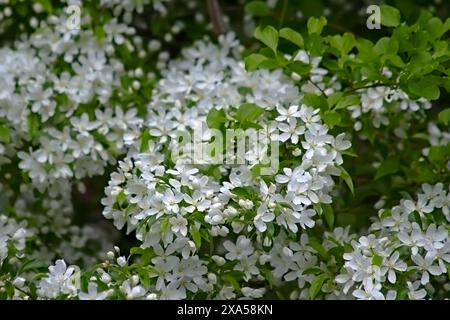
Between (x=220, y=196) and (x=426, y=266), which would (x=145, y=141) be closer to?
(x=220, y=196)

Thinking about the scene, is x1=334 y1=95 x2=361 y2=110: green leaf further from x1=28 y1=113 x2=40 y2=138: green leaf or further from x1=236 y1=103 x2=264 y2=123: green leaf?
x1=28 y1=113 x2=40 y2=138: green leaf

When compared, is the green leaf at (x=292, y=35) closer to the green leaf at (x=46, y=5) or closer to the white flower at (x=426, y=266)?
the white flower at (x=426, y=266)

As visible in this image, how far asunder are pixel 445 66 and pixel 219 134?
65cm

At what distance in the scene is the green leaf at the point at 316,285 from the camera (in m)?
2.16

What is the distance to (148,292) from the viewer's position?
2.12 meters

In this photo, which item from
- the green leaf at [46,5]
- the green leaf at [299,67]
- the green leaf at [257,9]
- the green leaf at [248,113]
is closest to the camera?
the green leaf at [248,113]

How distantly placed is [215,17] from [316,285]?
1279 mm

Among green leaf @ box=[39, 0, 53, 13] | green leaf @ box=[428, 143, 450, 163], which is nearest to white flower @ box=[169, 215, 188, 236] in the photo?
green leaf @ box=[428, 143, 450, 163]

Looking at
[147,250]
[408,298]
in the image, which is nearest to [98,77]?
[147,250]

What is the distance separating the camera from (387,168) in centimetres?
257

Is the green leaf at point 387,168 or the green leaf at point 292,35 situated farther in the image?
the green leaf at point 387,168

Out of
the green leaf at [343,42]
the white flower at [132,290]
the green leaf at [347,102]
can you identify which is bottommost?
the white flower at [132,290]

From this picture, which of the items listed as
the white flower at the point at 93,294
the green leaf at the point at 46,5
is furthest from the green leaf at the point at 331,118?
the green leaf at the point at 46,5
